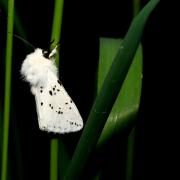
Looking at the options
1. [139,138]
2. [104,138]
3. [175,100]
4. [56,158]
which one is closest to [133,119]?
[104,138]

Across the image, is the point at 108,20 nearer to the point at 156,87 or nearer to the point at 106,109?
the point at 156,87

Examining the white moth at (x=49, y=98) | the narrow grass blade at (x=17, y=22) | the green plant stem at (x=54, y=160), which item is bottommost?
the green plant stem at (x=54, y=160)

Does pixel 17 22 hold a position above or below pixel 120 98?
above

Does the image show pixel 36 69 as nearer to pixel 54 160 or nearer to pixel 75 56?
pixel 54 160

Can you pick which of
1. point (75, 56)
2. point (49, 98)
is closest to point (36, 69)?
point (49, 98)

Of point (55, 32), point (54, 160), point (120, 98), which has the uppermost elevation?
point (55, 32)

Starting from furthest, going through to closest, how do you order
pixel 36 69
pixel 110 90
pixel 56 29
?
pixel 36 69
pixel 56 29
pixel 110 90

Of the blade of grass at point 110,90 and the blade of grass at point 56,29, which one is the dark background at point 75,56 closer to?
the blade of grass at point 56,29

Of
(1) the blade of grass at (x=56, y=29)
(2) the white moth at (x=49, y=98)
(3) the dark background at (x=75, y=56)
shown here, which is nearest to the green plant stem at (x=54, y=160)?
(1) the blade of grass at (x=56, y=29)
